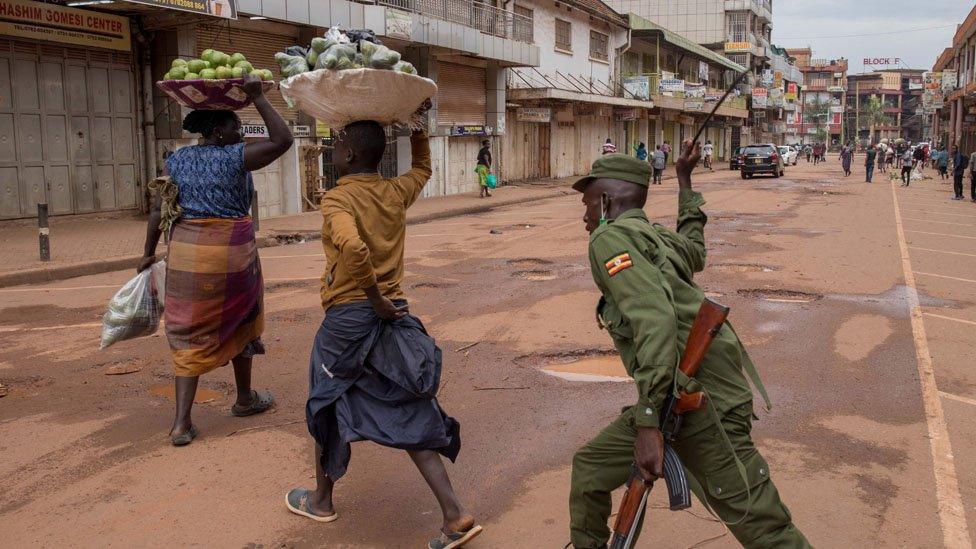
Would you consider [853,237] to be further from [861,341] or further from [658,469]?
[658,469]

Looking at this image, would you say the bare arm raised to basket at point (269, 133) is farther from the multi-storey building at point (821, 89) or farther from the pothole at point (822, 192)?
the multi-storey building at point (821, 89)

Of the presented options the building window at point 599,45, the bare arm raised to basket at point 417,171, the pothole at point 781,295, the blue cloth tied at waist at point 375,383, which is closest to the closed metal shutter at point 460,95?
the building window at point 599,45

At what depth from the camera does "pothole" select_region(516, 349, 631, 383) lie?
585 cm

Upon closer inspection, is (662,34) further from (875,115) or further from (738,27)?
(875,115)

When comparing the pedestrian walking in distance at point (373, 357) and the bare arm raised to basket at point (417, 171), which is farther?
the bare arm raised to basket at point (417, 171)

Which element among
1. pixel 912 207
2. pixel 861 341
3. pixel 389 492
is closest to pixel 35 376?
pixel 389 492

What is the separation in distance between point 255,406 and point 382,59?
100 inches

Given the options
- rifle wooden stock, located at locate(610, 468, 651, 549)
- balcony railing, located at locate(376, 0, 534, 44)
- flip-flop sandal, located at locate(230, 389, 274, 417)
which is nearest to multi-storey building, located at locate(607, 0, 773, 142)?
balcony railing, located at locate(376, 0, 534, 44)

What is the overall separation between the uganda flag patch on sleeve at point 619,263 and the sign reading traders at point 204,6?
12.3m

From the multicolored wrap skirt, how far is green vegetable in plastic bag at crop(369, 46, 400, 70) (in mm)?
1558

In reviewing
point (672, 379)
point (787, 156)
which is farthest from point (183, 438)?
point (787, 156)

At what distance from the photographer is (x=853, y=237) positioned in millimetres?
13930

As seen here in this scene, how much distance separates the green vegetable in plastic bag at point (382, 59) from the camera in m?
3.31

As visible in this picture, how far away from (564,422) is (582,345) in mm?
1832
